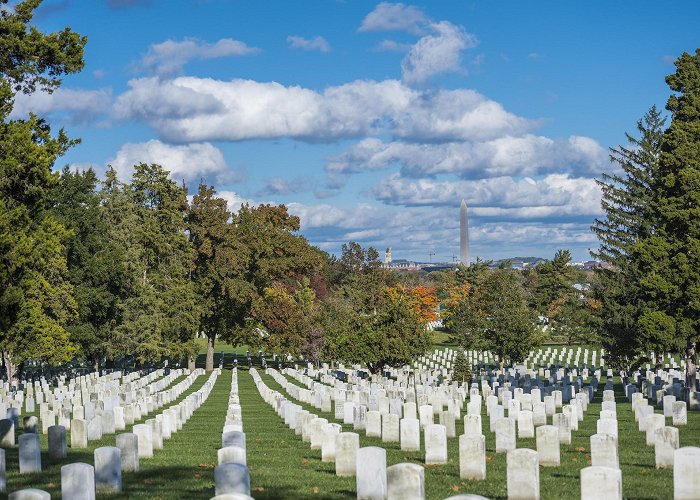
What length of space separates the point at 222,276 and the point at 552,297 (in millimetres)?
53040

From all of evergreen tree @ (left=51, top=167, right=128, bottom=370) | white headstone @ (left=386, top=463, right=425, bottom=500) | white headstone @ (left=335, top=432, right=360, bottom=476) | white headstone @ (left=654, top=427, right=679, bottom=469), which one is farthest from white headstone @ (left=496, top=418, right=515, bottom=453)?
evergreen tree @ (left=51, top=167, right=128, bottom=370)

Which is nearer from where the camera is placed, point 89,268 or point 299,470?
point 299,470

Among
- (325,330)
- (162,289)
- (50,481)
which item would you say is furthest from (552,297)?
(50,481)

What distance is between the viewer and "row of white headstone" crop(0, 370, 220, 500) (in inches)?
489

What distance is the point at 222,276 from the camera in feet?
234

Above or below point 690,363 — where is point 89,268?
above

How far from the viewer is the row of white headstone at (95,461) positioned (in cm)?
1243

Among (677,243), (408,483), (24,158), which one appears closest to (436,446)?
(408,483)

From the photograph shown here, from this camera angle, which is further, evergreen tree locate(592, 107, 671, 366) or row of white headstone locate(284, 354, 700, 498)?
evergreen tree locate(592, 107, 671, 366)

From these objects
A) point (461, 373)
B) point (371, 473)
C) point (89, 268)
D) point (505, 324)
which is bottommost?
point (461, 373)

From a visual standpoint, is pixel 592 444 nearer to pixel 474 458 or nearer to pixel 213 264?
pixel 474 458

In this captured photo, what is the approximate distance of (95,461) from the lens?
48.0 ft

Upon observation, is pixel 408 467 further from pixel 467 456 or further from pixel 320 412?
pixel 320 412

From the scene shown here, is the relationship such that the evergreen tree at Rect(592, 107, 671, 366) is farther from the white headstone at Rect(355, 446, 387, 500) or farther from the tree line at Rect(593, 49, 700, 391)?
the white headstone at Rect(355, 446, 387, 500)
